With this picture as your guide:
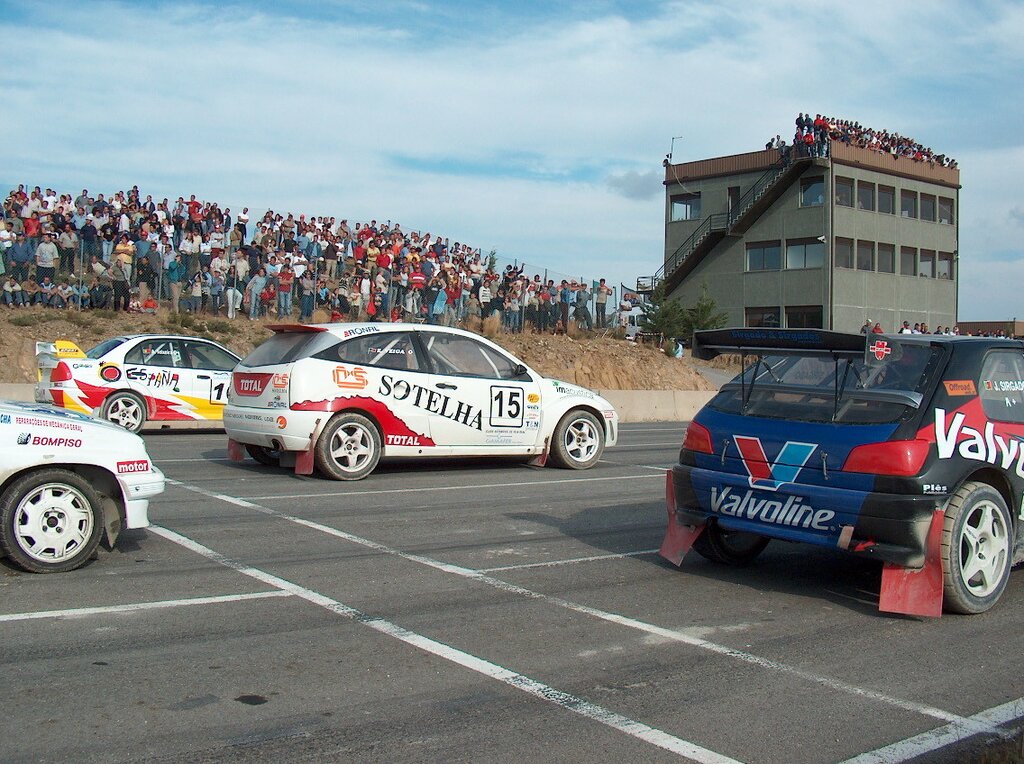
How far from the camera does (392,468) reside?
13.1 meters

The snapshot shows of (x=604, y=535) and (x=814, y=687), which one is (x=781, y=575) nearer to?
(x=604, y=535)

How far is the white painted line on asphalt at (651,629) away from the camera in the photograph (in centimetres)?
485

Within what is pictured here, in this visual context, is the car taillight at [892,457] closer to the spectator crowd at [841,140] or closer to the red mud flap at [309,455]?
the red mud flap at [309,455]

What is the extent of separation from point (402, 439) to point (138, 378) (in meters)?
6.51

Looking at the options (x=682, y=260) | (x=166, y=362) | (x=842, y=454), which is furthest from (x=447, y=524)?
(x=682, y=260)

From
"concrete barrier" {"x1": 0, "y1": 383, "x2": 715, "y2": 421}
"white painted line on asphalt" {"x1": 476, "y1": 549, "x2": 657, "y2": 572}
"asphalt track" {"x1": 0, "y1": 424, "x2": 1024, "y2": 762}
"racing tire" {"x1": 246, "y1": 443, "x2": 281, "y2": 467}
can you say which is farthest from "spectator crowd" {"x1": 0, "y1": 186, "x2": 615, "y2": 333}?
"white painted line on asphalt" {"x1": 476, "y1": 549, "x2": 657, "y2": 572}

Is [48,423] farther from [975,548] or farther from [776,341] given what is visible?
[975,548]

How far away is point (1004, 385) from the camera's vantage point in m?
6.88

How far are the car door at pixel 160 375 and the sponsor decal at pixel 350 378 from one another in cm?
616

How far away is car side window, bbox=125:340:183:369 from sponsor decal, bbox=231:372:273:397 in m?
4.90

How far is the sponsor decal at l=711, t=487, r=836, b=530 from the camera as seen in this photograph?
636 centimetres

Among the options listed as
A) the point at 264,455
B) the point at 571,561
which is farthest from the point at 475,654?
the point at 264,455

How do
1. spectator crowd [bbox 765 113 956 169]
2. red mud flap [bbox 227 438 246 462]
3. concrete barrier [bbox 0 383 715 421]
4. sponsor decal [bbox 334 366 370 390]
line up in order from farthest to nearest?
spectator crowd [bbox 765 113 956 169]
concrete barrier [bbox 0 383 715 421]
red mud flap [bbox 227 438 246 462]
sponsor decal [bbox 334 366 370 390]

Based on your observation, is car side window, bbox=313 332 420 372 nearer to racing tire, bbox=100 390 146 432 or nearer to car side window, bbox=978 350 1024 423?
racing tire, bbox=100 390 146 432
